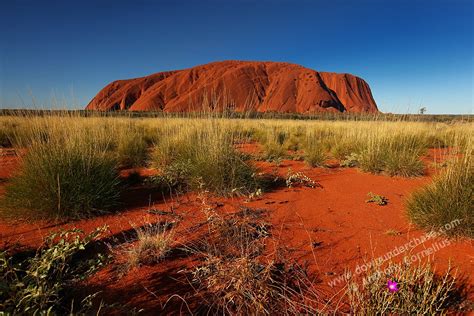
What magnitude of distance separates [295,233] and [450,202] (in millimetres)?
1496

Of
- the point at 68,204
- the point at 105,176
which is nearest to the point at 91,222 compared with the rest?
the point at 68,204

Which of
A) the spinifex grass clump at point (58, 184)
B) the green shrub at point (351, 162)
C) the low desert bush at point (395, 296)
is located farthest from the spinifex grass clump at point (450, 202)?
the spinifex grass clump at point (58, 184)

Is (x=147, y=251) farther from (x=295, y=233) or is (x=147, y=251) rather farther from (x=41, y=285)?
(x=295, y=233)

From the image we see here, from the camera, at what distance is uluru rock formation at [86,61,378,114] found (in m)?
72.1

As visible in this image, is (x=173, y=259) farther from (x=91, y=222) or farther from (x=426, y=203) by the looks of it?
(x=426, y=203)

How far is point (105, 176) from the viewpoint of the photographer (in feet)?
11.0

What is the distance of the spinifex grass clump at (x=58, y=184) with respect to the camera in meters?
2.78

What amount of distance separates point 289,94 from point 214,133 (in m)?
75.4

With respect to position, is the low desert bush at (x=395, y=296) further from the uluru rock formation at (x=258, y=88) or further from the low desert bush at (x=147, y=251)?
the uluru rock formation at (x=258, y=88)

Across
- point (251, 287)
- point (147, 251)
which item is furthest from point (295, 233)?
point (147, 251)

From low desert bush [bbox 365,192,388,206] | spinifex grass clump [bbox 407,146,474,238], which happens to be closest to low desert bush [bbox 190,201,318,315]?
spinifex grass clump [bbox 407,146,474,238]

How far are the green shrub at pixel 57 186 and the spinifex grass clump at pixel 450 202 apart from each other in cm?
350

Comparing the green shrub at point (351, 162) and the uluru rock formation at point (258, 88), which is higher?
the uluru rock formation at point (258, 88)

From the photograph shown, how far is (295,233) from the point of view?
264 centimetres
